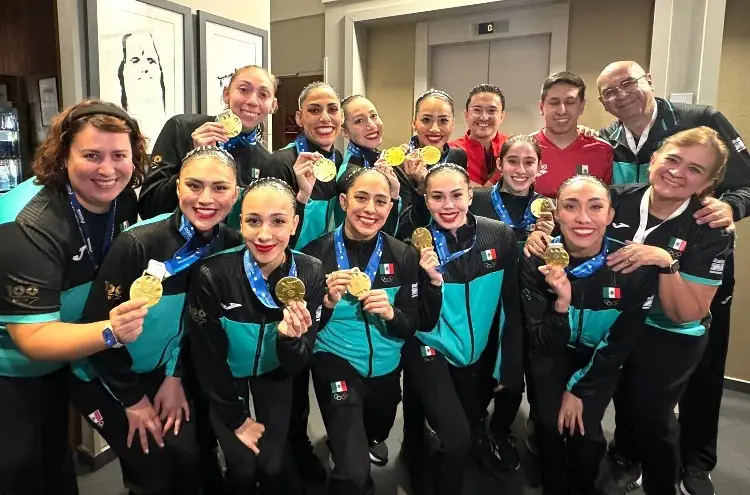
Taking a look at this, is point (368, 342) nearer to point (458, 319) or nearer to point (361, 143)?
point (458, 319)

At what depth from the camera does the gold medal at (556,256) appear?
2.95 meters

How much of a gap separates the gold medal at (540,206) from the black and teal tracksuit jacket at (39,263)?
2.47 m

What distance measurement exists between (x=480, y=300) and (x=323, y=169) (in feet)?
4.15

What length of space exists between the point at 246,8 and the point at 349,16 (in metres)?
2.66

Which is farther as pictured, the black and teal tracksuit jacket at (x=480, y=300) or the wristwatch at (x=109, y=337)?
the black and teal tracksuit jacket at (x=480, y=300)

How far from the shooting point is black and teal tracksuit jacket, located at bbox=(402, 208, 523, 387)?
3205 millimetres

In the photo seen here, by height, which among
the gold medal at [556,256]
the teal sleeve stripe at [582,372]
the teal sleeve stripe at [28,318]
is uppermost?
the gold medal at [556,256]

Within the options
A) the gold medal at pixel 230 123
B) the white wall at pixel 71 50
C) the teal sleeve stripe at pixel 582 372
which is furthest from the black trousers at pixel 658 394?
the white wall at pixel 71 50

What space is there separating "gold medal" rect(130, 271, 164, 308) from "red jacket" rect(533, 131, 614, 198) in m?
2.58

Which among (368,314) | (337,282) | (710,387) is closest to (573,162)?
(710,387)

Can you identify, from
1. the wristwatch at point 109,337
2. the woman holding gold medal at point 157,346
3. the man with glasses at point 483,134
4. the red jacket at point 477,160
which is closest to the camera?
the wristwatch at point 109,337

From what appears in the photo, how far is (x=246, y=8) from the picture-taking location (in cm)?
459

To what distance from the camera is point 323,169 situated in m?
3.34

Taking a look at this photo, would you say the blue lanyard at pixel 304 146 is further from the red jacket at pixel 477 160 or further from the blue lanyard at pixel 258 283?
the blue lanyard at pixel 258 283
